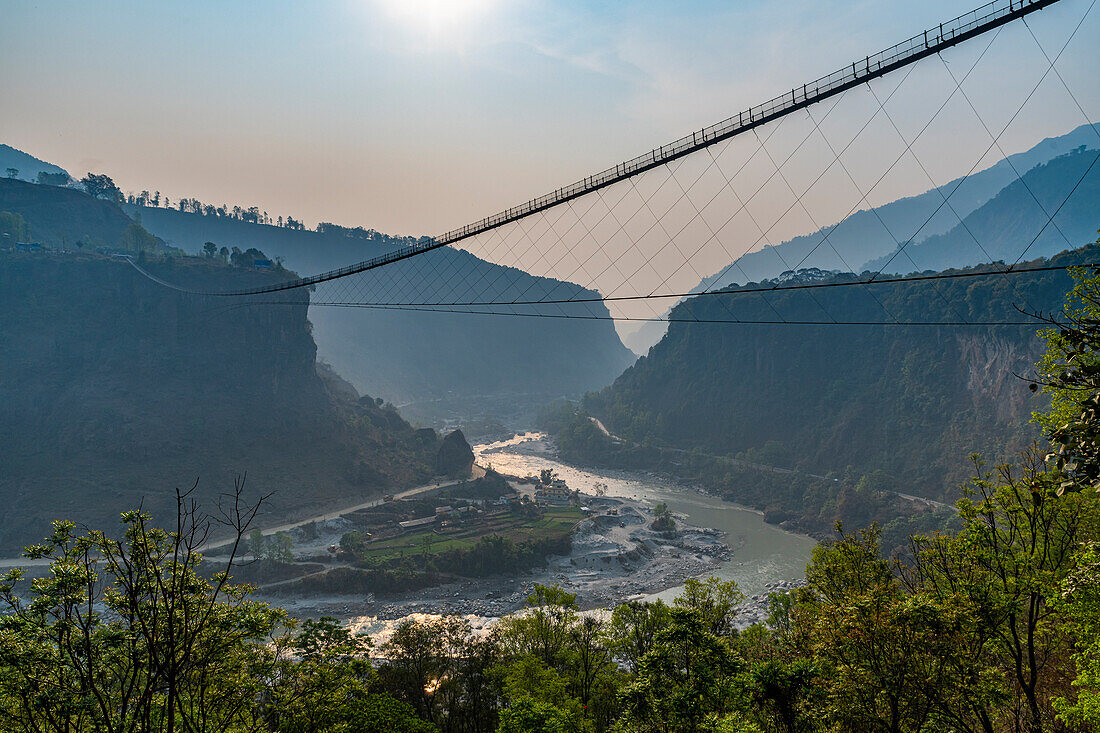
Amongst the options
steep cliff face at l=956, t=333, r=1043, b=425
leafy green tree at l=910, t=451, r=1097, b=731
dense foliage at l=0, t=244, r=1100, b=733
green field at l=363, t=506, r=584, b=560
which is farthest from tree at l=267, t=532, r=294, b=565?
steep cliff face at l=956, t=333, r=1043, b=425

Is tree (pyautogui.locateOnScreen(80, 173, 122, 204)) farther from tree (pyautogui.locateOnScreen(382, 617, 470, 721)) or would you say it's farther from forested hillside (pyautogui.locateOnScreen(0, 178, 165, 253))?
tree (pyautogui.locateOnScreen(382, 617, 470, 721))

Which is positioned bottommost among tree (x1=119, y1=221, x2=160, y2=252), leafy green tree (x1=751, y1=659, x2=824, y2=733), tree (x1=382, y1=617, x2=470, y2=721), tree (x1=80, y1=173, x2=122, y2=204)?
tree (x1=382, y1=617, x2=470, y2=721)

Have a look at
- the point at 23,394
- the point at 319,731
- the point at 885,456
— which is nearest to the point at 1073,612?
the point at 319,731

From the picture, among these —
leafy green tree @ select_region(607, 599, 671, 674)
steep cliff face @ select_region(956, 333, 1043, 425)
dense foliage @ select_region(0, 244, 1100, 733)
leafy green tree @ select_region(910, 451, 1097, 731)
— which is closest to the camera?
dense foliage @ select_region(0, 244, 1100, 733)

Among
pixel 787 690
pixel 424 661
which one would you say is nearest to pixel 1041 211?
pixel 787 690

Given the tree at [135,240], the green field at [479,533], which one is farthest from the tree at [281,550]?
the tree at [135,240]

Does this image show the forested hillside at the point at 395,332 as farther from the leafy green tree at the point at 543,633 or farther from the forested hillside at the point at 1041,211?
the leafy green tree at the point at 543,633

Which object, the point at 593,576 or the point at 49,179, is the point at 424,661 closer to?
the point at 593,576
